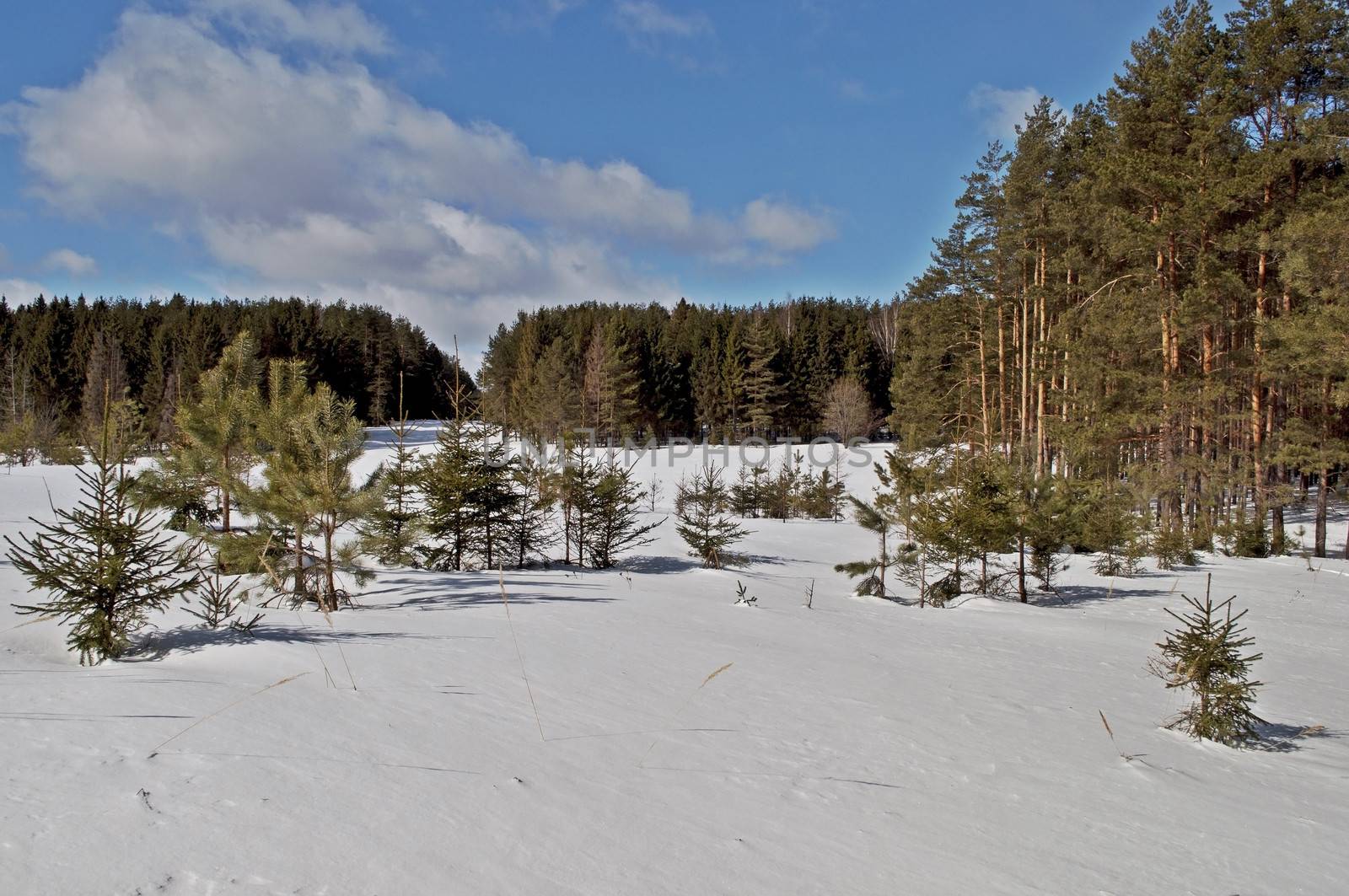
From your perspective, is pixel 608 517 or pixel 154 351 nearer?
pixel 608 517

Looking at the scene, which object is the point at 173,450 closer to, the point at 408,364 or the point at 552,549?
the point at 552,549

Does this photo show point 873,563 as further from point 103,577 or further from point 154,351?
point 154,351

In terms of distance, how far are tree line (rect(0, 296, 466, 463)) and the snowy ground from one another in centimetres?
4327

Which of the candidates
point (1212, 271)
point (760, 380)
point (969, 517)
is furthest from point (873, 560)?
point (760, 380)

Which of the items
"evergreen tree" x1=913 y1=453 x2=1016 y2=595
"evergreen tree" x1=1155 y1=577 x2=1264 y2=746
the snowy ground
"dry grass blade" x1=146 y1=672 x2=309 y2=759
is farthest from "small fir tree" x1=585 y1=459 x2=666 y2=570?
"dry grass blade" x1=146 y1=672 x2=309 y2=759

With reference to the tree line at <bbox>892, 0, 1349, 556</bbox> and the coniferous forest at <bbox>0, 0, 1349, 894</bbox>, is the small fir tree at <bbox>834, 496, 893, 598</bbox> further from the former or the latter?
the tree line at <bbox>892, 0, 1349, 556</bbox>

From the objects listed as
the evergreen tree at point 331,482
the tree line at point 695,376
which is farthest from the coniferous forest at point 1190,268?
the tree line at point 695,376

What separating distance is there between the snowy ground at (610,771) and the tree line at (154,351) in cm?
4327

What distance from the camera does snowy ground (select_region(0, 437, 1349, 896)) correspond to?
2.29 meters

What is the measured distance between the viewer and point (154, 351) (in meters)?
57.1

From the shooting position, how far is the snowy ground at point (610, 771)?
7.50 ft

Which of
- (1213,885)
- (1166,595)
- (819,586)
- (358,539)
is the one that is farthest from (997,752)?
(1166,595)

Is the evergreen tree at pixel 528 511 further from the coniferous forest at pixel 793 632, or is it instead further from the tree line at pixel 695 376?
the tree line at pixel 695 376

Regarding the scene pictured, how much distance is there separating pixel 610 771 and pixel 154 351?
224ft
